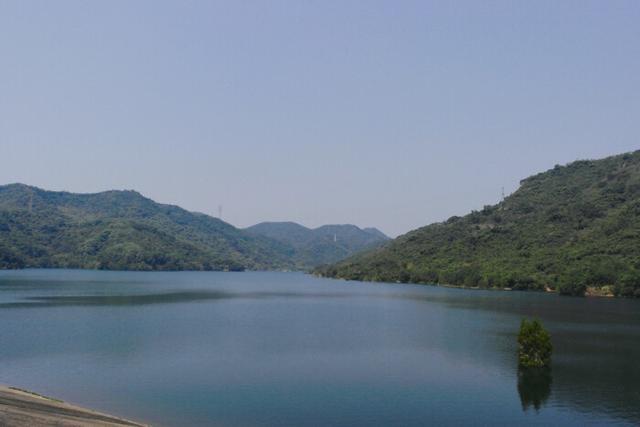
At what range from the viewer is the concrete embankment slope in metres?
37.8

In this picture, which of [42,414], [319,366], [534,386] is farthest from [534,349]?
[42,414]

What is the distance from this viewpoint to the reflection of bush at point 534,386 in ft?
187

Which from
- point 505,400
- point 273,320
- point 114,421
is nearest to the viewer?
point 114,421

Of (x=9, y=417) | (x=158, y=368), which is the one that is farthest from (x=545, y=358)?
(x=9, y=417)

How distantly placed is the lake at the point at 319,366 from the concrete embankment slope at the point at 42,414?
4.62 m

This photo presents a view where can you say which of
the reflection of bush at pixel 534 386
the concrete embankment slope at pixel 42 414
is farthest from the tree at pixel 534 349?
the concrete embankment slope at pixel 42 414

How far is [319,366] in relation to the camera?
7138 cm

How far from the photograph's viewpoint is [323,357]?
77625 millimetres

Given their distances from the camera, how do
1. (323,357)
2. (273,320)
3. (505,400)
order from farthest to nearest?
(273,320) → (323,357) → (505,400)

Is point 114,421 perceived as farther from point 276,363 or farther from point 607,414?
point 607,414

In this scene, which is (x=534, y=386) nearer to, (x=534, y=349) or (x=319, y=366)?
(x=534, y=349)

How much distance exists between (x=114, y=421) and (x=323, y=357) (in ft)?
126

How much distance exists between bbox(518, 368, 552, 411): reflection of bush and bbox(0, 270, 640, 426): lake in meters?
0.24

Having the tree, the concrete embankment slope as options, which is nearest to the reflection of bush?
the tree
